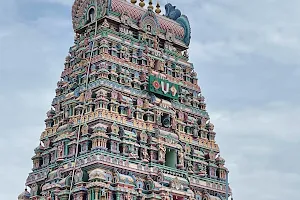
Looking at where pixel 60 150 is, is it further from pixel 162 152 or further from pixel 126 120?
pixel 162 152

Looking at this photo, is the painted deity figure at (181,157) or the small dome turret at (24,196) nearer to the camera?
the painted deity figure at (181,157)

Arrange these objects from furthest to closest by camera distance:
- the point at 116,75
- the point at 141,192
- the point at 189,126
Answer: the point at 189,126
the point at 116,75
the point at 141,192

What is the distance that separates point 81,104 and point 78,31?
861 cm

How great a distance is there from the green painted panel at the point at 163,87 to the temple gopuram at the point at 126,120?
79 millimetres

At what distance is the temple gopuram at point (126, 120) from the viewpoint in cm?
4500

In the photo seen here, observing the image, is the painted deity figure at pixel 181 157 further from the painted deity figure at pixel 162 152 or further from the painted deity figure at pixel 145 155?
the painted deity figure at pixel 145 155

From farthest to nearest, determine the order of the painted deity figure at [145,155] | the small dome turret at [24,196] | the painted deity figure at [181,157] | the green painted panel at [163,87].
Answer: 1. the green painted panel at [163,87]
2. the small dome turret at [24,196]
3. the painted deity figure at [181,157]
4. the painted deity figure at [145,155]

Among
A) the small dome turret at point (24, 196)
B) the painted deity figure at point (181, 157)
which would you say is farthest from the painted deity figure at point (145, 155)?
the small dome turret at point (24, 196)

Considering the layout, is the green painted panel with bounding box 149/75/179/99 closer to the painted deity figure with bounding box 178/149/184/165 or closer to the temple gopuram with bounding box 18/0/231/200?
the temple gopuram with bounding box 18/0/231/200

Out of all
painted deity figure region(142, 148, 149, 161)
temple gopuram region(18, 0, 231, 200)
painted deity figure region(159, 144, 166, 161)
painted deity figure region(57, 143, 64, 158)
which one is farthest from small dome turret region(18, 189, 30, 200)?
A: painted deity figure region(159, 144, 166, 161)

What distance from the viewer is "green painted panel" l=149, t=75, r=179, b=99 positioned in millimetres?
50056

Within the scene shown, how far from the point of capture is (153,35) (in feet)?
175

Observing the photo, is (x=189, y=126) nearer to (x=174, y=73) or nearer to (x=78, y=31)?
(x=174, y=73)

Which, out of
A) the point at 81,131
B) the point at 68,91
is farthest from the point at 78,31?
the point at 81,131
